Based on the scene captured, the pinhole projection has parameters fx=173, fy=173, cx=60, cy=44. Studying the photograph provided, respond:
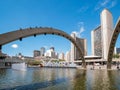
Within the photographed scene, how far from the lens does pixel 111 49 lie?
91625 millimetres

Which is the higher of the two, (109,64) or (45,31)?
(45,31)

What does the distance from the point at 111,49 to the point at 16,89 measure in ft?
243

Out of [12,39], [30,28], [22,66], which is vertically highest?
[30,28]

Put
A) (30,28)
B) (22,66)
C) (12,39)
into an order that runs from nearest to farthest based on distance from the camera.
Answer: (12,39)
(30,28)
(22,66)

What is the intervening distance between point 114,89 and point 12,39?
16.7m

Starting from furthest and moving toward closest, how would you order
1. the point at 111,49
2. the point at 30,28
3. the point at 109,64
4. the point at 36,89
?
1. the point at 109,64
2. the point at 111,49
3. the point at 30,28
4. the point at 36,89

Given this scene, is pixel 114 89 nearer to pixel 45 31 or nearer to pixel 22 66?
pixel 45 31

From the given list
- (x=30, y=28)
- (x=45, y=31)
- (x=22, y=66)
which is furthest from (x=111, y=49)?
(x=30, y=28)

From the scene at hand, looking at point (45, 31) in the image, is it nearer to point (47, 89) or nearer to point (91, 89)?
point (47, 89)

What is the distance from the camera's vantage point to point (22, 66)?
109 m

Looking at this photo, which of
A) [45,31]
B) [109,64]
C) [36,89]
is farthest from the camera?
[109,64]

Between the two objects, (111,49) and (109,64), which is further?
(109,64)

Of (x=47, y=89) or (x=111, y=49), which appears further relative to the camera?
(x=111, y=49)

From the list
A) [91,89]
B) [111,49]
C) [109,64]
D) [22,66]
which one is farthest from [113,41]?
[91,89]
